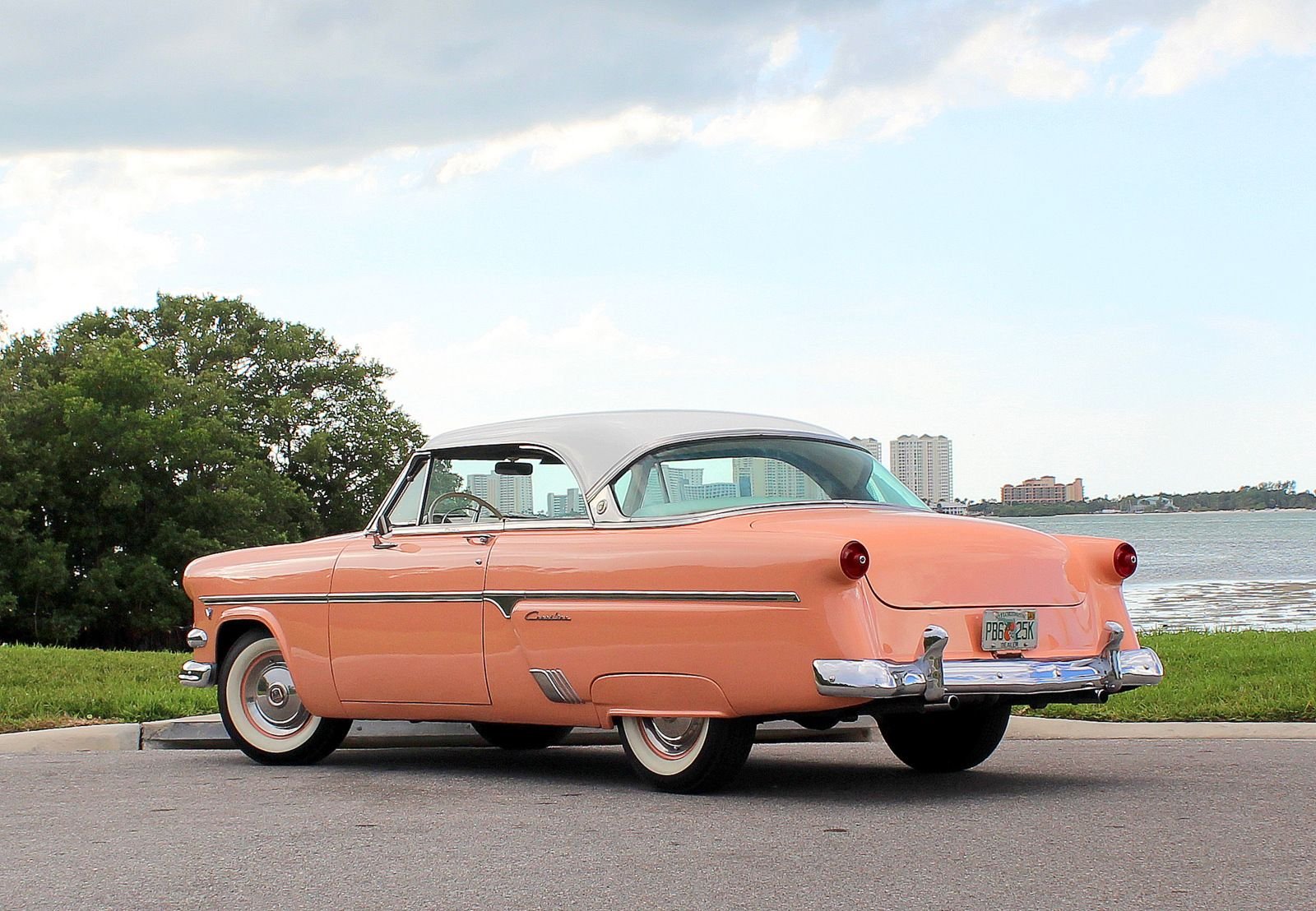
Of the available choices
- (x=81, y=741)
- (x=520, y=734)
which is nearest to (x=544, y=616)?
(x=520, y=734)

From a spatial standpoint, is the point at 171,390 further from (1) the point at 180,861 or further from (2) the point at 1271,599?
(1) the point at 180,861

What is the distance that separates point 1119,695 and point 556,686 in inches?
227

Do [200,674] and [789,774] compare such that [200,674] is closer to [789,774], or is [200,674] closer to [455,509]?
[455,509]

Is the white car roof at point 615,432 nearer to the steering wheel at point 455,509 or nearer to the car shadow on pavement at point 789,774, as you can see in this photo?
the steering wheel at point 455,509

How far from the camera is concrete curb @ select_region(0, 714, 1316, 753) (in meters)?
9.18

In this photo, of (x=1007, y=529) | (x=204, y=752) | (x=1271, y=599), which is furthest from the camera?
(x=1271, y=599)

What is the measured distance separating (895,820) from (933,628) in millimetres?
764

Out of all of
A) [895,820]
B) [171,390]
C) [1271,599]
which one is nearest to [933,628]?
[895,820]

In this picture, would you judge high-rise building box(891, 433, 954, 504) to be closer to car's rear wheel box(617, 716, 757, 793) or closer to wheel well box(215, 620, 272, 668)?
car's rear wheel box(617, 716, 757, 793)

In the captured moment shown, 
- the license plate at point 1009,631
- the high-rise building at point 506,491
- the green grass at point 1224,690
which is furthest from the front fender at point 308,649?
the green grass at point 1224,690

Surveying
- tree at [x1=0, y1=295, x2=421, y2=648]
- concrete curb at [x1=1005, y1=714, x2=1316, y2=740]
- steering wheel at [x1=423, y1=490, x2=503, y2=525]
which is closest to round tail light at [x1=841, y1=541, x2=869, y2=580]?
steering wheel at [x1=423, y1=490, x2=503, y2=525]

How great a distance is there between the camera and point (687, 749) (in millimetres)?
6629

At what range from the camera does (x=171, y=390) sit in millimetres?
51281

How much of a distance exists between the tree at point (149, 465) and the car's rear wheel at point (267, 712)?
39.4 metres
